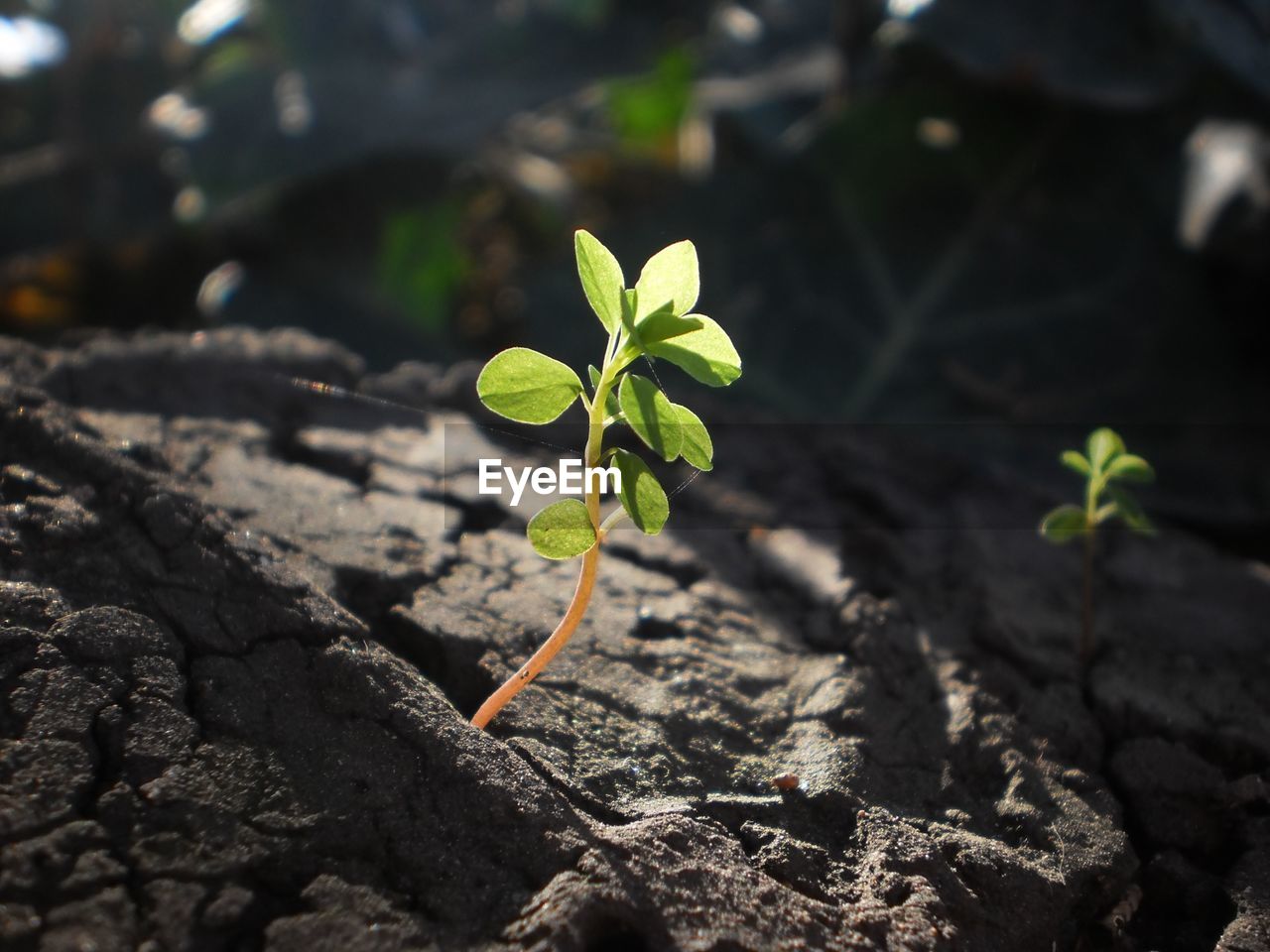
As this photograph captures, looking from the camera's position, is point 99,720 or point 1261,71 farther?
point 1261,71

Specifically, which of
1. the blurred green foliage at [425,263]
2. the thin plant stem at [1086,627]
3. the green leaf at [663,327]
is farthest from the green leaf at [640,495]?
the blurred green foliage at [425,263]

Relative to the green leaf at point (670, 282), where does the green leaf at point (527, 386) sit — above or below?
below

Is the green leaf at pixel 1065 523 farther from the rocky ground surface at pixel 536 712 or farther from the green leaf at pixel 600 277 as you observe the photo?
the green leaf at pixel 600 277

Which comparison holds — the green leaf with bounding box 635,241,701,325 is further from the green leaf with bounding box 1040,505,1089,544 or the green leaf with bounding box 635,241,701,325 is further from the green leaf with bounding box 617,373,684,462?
the green leaf with bounding box 1040,505,1089,544

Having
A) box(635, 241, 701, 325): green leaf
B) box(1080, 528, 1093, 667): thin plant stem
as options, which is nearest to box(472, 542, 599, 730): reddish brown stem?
box(635, 241, 701, 325): green leaf

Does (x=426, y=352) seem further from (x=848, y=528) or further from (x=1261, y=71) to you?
(x=1261, y=71)

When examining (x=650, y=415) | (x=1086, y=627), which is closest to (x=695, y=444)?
(x=650, y=415)

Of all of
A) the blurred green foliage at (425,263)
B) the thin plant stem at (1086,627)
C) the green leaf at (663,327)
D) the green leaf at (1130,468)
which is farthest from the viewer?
the blurred green foliage at (425,263)

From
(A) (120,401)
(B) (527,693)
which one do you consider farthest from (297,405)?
(B) (527,693)
